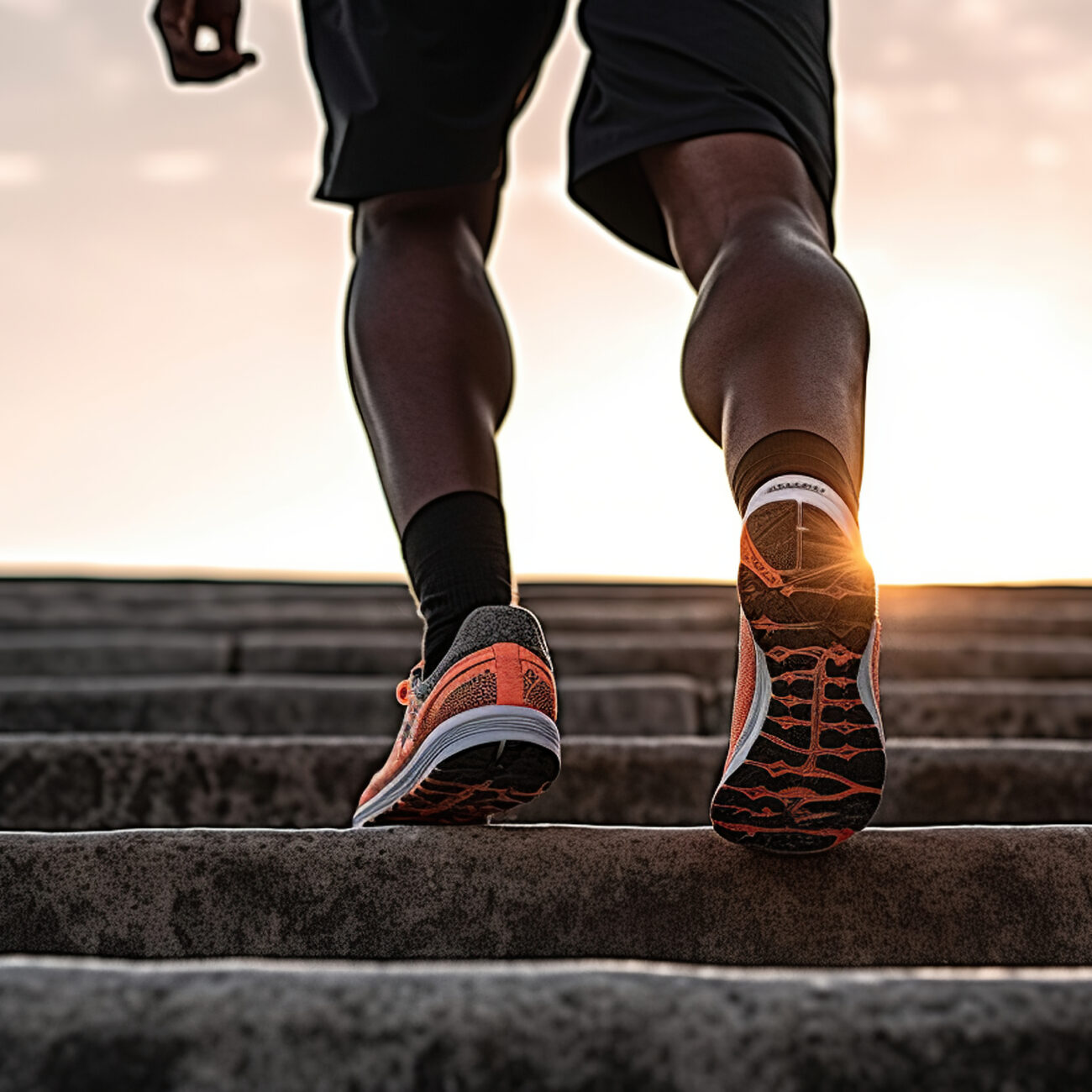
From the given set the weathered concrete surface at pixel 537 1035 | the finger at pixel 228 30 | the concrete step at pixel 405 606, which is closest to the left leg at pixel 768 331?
the weathered concrete surface at pixel 537 1035

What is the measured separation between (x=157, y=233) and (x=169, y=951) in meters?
9.24

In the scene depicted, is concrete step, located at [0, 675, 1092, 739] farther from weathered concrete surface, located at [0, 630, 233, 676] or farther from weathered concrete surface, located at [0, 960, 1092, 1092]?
weathered concrete surface, located at [0, 960, 1092, 1092]

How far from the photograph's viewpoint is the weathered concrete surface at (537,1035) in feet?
1.68

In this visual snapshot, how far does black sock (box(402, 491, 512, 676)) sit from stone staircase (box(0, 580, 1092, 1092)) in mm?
200

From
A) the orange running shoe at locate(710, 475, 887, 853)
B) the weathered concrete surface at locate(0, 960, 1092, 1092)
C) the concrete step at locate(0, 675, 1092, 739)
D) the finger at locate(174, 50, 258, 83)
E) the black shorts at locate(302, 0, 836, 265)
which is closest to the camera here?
the weathered concrete surface at locate(0, 960, 1092, 1092)

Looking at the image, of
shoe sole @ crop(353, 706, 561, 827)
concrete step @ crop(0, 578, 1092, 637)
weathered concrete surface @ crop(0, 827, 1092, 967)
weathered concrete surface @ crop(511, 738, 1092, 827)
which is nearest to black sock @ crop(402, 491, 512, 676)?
shoe sole @ crop(353, 706, 561, 827)

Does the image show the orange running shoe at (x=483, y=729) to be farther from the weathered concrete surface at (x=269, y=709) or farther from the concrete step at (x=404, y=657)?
the concrete step at (x=404, y=657)

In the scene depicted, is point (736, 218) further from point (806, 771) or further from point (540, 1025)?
point (540, 1025)

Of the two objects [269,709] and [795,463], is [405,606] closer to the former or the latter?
[269,709]

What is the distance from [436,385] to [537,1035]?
83 centimetres

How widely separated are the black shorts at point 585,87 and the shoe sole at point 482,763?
0.56 m

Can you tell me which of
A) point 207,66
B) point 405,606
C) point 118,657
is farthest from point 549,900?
point 405,606

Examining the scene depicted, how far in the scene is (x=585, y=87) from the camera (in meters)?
1.30

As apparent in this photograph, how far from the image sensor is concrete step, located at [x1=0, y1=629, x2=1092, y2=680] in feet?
9.63
